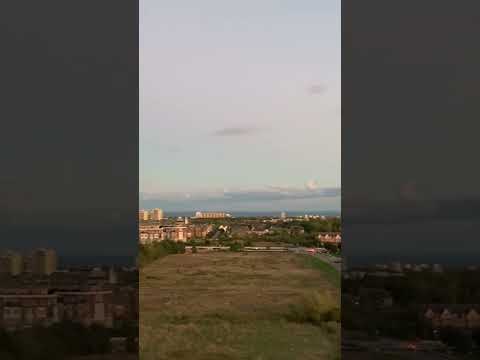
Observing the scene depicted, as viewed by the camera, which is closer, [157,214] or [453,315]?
[453,315]

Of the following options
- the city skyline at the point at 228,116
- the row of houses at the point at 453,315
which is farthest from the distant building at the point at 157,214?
the row of houses at the point at 453,315

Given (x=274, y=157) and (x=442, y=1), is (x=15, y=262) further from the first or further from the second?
(x=274, y=157)

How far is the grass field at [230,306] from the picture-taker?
5.30 meters

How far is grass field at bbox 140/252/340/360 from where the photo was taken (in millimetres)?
5297

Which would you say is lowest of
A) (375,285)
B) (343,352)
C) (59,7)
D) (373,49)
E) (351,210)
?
(343,352)

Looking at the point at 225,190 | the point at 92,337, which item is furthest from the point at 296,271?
the point at 92,337

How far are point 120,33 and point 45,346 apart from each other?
1.91 m

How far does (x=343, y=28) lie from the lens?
10.2 feet

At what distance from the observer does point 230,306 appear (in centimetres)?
607

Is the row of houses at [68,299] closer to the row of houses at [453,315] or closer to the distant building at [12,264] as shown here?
the distant building at [12,264]

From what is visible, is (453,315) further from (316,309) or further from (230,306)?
Result: (230,306)

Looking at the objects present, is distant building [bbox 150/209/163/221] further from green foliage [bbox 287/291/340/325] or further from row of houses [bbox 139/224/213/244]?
green foliage [bbox 287/291/340/325]

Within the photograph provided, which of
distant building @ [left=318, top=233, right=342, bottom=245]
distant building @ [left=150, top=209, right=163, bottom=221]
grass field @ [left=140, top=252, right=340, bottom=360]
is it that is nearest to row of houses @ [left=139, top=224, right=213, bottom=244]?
distant building @ [left=150, top=209, right=163, bottom=221]

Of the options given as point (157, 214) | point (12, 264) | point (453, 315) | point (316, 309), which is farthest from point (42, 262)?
point (316, 309)
